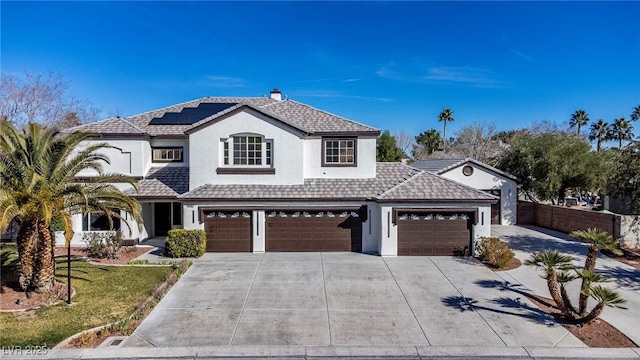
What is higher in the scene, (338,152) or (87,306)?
(338,152)

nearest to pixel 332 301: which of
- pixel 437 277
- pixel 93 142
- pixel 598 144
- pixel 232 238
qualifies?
pixel 437 277

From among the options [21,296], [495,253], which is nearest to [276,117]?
[495,253]

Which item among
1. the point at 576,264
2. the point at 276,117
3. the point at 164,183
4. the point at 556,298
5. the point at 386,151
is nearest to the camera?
the point at 556,298

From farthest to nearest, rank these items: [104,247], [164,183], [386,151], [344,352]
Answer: [386,151]
[164,183]
[104,247]
[344,352]

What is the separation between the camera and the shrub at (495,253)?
47.1ft

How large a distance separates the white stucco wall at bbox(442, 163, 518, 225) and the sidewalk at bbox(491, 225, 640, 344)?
108 centimetres

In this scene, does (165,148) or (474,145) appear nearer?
(165,148)

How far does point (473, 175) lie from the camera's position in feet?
81.4

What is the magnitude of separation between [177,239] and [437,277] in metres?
11.0

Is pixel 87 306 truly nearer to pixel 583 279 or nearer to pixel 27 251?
pixel 27 251

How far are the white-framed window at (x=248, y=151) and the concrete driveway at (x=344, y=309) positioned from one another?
5.44 metres

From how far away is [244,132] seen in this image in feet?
58.9

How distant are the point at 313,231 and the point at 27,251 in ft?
34.5

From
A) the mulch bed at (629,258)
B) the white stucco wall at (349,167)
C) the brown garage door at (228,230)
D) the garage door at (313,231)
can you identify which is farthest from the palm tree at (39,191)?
the mulch bed at (629,258)
